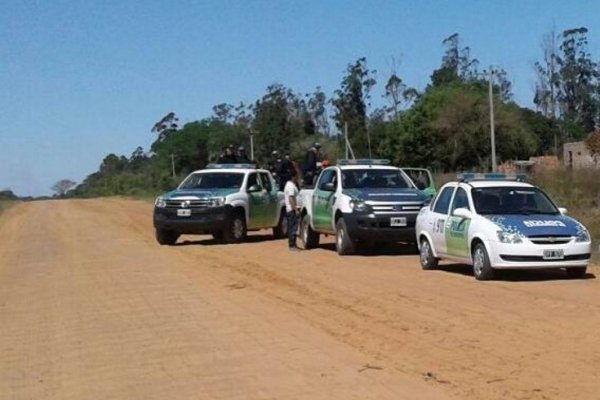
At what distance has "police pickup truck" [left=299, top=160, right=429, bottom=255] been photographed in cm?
1916

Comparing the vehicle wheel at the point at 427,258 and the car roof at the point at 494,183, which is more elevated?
the car roof at the point at 494,183

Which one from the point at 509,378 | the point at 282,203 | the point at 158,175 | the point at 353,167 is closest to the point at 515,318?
the point at 509,378

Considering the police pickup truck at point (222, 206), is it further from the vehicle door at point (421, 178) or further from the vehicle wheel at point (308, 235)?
the vehicle door at point (421, 178)

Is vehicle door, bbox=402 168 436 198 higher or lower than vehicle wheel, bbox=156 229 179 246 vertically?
higher

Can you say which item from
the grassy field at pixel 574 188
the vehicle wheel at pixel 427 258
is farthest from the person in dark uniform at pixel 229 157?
the vehicle wheel at pixel 427 258

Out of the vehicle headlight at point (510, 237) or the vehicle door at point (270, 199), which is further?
the vehicle door at point (270, 199)

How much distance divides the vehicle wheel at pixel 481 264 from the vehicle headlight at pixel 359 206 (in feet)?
14.9

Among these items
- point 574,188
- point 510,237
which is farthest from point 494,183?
point 574,188

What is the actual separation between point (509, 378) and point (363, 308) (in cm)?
406

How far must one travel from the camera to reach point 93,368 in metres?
9.13

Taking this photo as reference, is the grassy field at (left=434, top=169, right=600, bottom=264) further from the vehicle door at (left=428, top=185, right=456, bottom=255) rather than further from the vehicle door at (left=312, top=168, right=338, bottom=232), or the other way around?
the vehicle door at (left=428, top=185, right=456, bottom=255)

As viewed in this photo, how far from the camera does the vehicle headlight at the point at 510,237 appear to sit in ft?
46.9


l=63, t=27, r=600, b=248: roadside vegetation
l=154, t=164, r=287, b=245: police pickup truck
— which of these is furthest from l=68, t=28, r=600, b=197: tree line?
l=154, t=164, r=287, b=245: police pickup truck

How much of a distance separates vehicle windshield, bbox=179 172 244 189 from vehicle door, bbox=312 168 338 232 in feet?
12.0
